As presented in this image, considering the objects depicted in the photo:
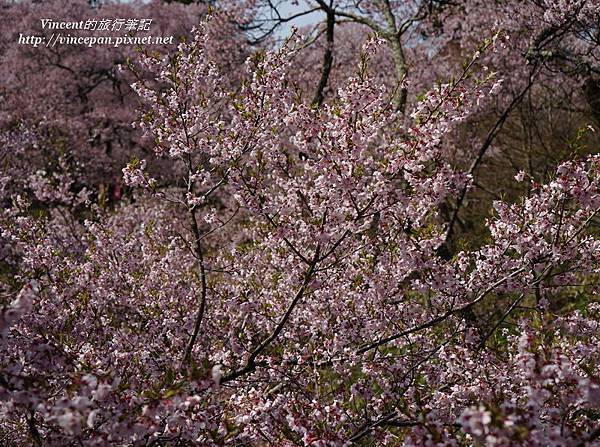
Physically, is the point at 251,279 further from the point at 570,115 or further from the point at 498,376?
the point at 570,115

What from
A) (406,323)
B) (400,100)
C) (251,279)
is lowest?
(406,323)

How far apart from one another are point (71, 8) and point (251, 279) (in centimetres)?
2061

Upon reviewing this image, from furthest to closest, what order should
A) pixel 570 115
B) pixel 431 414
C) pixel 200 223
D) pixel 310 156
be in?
pixel 200 223, pixel 570 115, pixel 310 156, pixel 431 414

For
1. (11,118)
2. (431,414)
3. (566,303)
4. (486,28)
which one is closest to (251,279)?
(431,414)

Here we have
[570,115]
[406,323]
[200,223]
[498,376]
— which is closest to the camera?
[498,376]

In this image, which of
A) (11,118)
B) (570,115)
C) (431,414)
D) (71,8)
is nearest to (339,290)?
(431,414)

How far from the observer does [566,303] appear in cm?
860

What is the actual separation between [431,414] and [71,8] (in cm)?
2331

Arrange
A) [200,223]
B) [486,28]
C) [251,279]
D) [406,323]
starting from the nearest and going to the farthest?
[406,323]
[251,279]
[486,28]
[200,223]

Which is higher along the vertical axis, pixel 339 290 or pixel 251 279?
pixel 251 279

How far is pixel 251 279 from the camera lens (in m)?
5.16

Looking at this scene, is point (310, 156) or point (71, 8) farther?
point (71, 8)

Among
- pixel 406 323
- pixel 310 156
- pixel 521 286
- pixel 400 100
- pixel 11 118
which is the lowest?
pixel 521 286

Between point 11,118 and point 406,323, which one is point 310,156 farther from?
point 11,118
